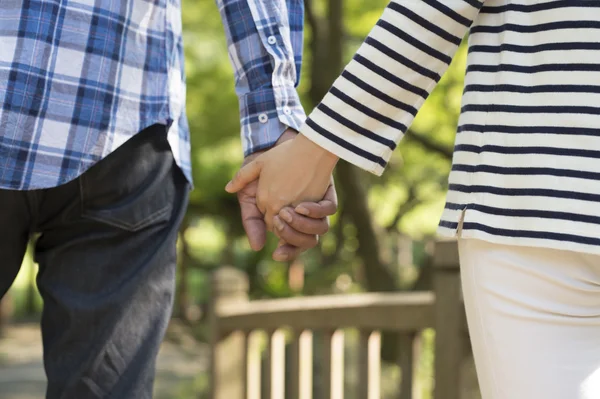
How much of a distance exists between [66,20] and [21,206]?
0.95 feet

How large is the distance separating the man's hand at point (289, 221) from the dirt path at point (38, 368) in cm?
727

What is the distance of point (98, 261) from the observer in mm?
1380

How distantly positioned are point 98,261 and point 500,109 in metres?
0.66

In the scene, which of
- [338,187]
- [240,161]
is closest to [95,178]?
[338,187]

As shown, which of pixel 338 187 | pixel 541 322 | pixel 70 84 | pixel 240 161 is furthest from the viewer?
pixel 240 161

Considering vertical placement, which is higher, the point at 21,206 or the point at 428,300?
the point at 21,206

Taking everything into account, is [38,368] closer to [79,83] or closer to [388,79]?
[79,83]

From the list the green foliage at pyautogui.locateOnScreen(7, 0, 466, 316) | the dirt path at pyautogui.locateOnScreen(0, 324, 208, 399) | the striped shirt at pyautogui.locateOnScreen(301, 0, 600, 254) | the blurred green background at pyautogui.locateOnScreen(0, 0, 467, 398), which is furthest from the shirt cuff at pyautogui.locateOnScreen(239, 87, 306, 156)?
the dirt path at pyautogui.locateOnScreen(0, 324, 208, 399)

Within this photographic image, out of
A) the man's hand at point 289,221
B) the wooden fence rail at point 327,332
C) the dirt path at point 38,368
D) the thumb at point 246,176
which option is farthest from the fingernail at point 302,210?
the dirt path at point 38,368

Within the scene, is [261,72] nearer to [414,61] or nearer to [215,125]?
[414,61]

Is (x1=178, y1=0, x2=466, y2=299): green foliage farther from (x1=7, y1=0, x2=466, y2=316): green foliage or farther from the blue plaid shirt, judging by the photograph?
the blue plaid shirt

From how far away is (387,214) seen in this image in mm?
13312

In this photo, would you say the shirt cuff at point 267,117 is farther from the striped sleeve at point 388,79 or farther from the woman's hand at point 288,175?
the striped sleeve at point 388,79

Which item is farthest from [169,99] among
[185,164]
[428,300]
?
[428,300]
